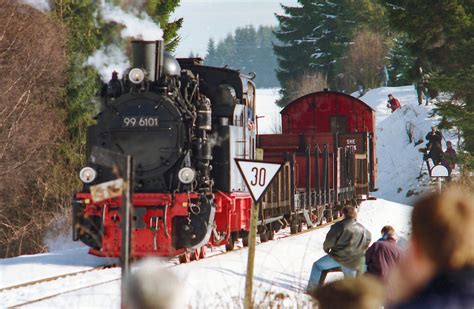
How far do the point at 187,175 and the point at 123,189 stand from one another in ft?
28.6

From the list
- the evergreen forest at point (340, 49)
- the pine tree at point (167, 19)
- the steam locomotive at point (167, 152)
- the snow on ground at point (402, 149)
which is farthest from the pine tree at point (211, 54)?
the steam locomotive at point (167, 152)

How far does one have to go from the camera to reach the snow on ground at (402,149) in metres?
41.0

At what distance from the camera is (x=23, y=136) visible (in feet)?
81.0

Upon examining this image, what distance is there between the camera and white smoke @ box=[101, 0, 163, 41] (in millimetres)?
20156

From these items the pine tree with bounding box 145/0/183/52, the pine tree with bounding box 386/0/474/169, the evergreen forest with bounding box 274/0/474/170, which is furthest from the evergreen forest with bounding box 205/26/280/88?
the pine tree with bounding box 386/0/474/169

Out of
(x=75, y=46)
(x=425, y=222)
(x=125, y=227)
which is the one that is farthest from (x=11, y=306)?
(x=75, y=46)

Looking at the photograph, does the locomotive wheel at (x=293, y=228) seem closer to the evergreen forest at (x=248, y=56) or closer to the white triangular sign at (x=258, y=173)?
the white triangular sign at (x=258, y=173)

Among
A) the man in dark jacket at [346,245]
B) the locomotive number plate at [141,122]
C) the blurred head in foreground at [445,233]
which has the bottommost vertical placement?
the man in dark jacket at [346,245]

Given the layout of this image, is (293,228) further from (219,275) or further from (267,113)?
(267,113)

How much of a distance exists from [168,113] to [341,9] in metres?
58.2

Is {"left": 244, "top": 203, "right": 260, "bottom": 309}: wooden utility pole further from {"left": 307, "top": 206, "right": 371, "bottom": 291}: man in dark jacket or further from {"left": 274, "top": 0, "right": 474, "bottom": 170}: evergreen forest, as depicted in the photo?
{"left": 274, "top": 0, "right": 474, "bottom": 170}: evergreen forest

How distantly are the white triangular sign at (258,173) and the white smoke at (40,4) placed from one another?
17435 mm

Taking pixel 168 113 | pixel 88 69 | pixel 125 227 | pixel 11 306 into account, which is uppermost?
pixel 88 69

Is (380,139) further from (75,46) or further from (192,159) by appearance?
(192,159)
